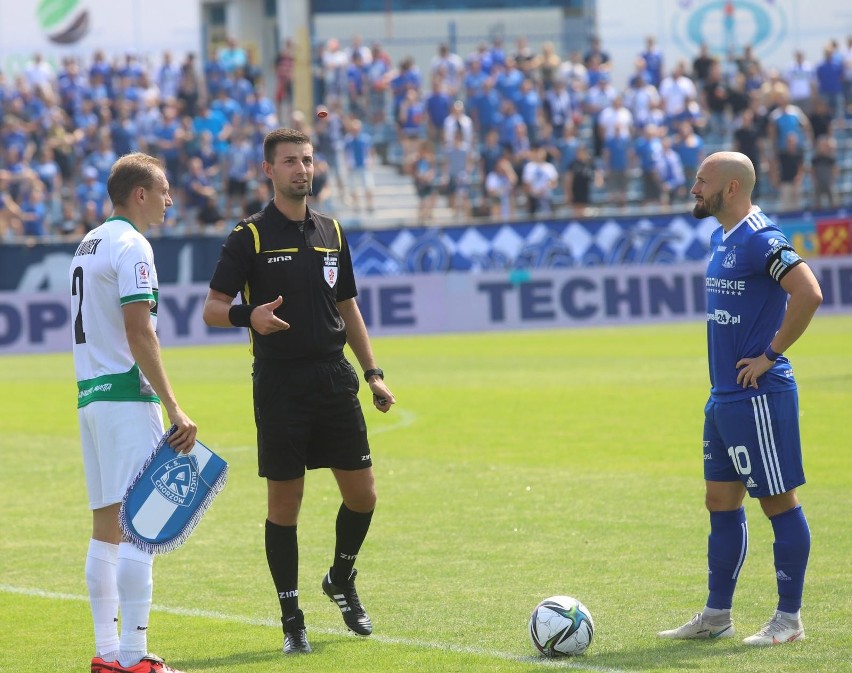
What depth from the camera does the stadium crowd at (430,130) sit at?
3105 cm

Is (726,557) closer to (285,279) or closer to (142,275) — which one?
(285,279)

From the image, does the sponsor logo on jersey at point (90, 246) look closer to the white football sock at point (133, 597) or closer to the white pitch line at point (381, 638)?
the white football sock at point (133, 597)

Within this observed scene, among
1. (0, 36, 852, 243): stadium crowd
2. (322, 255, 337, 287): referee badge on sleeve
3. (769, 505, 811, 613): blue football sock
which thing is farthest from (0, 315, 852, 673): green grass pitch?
(0, 36, 852, 243): stadium crowd

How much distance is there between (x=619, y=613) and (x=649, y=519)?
2675 millimetres

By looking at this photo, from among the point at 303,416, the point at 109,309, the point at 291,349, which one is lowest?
the point at 303,416

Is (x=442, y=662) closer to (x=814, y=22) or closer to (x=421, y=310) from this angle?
(x=421, y=310)

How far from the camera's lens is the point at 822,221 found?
95.0 feet

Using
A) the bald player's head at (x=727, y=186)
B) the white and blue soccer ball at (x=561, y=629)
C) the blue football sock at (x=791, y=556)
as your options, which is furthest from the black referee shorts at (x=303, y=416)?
the blue football sock at (x=791, y=556)

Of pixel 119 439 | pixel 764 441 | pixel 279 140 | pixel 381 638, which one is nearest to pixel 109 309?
pixel 119 439

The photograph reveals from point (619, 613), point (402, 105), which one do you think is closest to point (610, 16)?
point (402, 105)

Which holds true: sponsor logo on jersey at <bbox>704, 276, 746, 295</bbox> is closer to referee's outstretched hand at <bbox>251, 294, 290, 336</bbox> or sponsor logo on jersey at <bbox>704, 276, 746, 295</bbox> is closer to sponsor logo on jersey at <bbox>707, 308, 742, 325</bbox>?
sponsor logo on jersey at <bbox>707, 308, 742, 325</bbox>

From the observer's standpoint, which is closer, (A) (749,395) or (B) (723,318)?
(A) (749,395)

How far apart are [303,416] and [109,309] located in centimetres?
113

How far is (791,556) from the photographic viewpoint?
6.66 m
